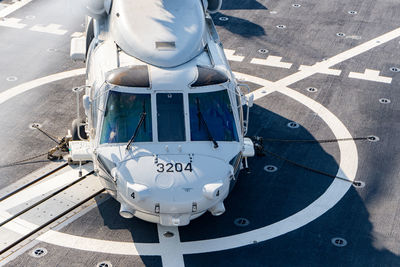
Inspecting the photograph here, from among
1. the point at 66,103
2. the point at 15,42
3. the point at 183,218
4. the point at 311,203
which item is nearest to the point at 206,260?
the point at 183,218

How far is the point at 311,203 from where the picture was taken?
18.5 meters

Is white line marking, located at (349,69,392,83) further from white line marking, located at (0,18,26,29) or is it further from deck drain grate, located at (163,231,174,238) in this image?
white line marking, located at (0,18,26,29)

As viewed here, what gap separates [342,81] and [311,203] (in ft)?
26.3

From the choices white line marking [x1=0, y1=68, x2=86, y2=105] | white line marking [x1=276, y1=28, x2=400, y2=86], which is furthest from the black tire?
white line marking [x1=276, y1=28, x2=400, y2=86]

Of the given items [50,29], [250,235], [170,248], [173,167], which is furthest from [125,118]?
[50,29]

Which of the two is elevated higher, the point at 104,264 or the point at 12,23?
the point at 104,264

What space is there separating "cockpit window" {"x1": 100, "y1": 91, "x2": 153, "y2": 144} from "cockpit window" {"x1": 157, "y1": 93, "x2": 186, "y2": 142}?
271 millimetres

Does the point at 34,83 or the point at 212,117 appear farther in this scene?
the point at 34,83

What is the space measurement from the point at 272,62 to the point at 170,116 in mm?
10465

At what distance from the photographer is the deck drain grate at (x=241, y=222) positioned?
1770 cm

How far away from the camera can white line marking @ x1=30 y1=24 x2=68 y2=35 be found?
28.6 m

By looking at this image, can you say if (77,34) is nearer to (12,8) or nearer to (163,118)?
(12,8)

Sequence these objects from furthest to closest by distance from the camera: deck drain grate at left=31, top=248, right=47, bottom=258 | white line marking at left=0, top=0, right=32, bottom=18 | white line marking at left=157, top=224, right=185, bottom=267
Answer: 1. white line marking at left=0, top=0, right=32, bottom=18
2. deck drain grate at left=31, top=248, right=47, bottom=258
3. white line marking at left=157, top=224, right=185, bottom=267

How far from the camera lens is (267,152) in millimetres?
20797
